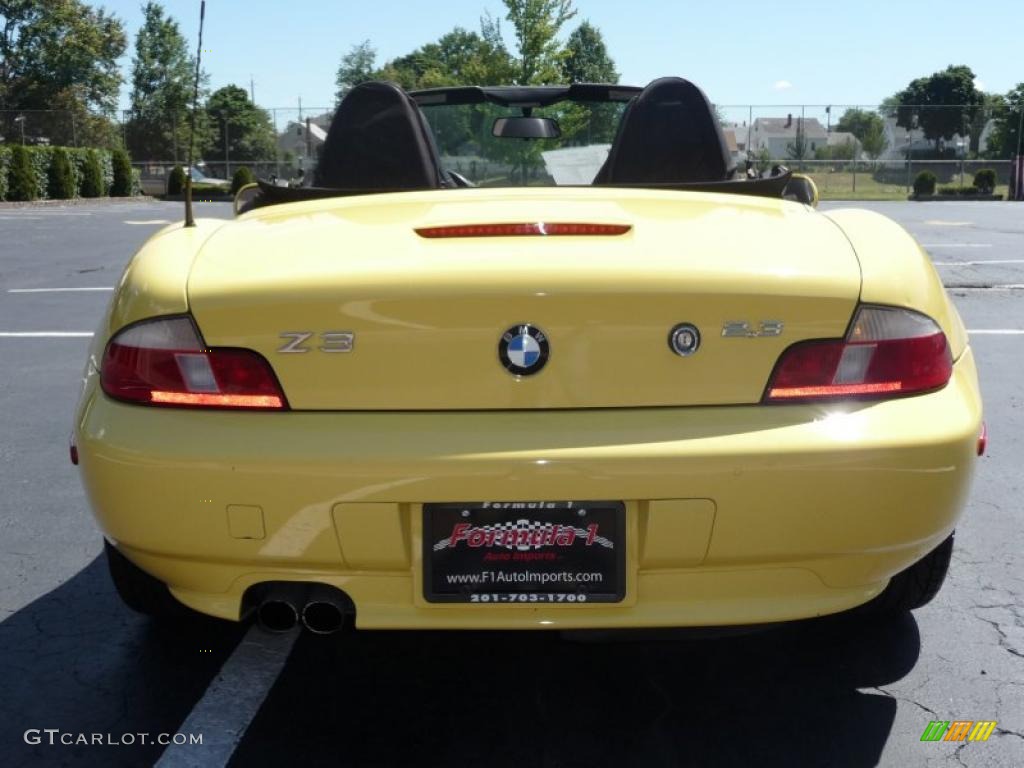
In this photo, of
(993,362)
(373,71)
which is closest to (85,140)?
(373,71)

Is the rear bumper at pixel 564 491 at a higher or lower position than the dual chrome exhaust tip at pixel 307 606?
higher

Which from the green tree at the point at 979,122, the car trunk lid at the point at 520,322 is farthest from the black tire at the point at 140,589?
the green tree at the point at 979,122

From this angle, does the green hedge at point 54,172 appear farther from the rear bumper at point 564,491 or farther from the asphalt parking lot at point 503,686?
the rear bumper at point 564,491

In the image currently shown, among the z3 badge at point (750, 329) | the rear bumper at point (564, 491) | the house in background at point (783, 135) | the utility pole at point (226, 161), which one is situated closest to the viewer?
the rear bumper at point (564, 491)

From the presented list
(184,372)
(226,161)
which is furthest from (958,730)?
(226,161)

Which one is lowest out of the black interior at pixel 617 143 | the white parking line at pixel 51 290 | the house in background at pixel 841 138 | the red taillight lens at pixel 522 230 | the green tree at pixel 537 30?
the white parking line at pixel 51 290

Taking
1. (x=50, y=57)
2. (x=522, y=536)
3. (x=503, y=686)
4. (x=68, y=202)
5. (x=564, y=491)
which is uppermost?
(x=50, y=57)

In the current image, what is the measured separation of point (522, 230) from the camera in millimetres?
2441

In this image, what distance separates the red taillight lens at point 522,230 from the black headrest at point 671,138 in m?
1.01

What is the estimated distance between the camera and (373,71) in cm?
9238

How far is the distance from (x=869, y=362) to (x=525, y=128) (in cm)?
221

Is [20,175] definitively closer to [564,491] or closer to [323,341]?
[323,341]

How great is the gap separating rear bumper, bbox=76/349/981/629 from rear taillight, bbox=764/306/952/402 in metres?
0.05

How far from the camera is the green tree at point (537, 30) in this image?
3017cm
